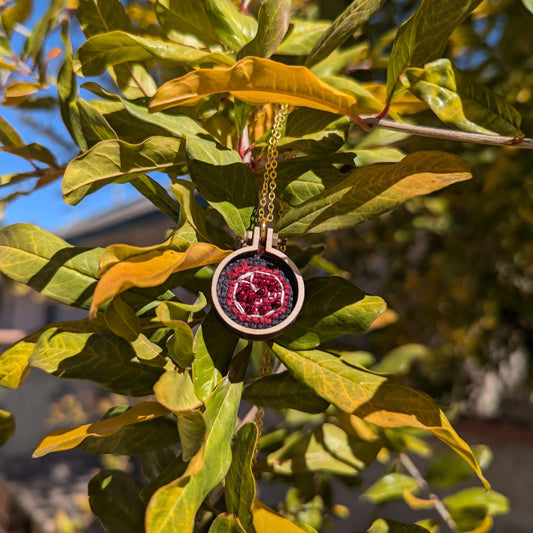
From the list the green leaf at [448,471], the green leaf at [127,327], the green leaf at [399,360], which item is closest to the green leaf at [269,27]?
the green leaf at [127,327]

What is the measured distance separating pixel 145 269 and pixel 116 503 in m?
0.30

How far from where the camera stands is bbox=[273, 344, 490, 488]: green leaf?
0.36 metres

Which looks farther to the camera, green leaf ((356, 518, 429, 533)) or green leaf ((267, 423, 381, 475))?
green leaf ((267, 423, 381, 475))

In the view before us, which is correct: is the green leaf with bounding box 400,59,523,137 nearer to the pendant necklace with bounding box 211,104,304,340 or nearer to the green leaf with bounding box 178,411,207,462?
the pendant necklace with bounding box 211,104,304,340

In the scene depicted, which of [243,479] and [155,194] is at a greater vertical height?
[155,194]

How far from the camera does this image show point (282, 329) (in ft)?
1.35

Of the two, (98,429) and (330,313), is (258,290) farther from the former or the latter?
(98,429)

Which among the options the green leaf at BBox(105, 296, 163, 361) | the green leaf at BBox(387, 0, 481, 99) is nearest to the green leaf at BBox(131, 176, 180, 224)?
the green leaf at BBox(105, 296, 163, 361)

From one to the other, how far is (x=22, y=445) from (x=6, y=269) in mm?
4881

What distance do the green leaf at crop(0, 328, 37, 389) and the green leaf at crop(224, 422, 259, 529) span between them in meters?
0.20

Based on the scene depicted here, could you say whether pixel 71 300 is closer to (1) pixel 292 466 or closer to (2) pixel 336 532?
(1) pixel 292 466

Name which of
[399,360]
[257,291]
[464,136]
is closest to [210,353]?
[257,291]

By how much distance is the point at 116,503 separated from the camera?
1.62 feet

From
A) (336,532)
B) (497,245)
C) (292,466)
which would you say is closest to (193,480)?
(292,466)
